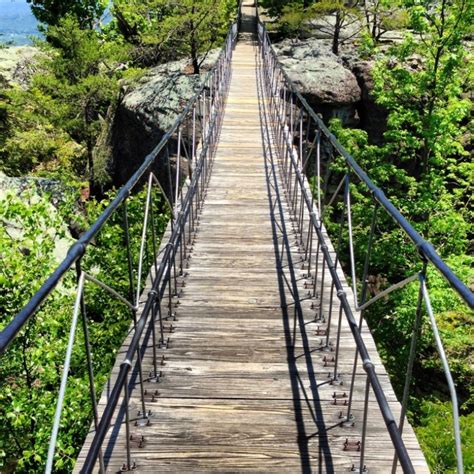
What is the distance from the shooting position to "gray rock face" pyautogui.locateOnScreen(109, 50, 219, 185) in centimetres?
1648

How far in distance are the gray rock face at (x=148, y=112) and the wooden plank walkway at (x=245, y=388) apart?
1205cm

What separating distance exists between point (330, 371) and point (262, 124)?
25.7 ft

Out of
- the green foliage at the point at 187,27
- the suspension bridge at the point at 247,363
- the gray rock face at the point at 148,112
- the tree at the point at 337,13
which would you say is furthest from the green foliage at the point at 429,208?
the suspension bridge at the point at 247,363

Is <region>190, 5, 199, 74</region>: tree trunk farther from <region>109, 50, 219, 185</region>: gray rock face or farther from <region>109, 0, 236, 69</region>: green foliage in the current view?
<region>109, 50, 219, 185</region>: gray rock face

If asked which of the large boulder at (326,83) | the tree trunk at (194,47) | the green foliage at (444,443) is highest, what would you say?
the tree trunk at (194,47)

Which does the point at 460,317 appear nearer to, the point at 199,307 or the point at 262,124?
the point at 262,124

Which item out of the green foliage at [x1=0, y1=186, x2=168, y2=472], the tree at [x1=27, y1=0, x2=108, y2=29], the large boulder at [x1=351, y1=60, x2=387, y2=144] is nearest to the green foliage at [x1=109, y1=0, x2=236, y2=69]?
the large boulder at [x1=351, y1=60, x2=387, y2=144]

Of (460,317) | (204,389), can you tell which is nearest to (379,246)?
(460,317)

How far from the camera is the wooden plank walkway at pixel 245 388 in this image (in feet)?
8.88

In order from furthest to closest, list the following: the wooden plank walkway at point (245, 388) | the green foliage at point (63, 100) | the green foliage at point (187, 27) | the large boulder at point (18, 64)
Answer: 1. the large boulder at point (18, 64)
2. the green foliage at point (63, 100)
3. the green foliage at point (187, 27)
4. the wooden plank walkway at point (245, 388)

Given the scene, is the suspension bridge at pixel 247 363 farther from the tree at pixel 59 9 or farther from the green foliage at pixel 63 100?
the tree at pixel 59 9

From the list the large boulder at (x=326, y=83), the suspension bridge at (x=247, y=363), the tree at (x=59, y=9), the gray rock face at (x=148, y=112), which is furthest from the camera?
Result: the tree at (x=59, y=9)

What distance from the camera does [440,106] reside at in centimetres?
1253

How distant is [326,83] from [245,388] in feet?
52.3
